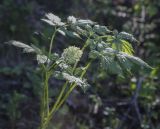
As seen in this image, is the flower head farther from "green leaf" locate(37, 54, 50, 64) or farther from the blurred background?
the blurred background

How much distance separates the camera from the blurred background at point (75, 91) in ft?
10.4

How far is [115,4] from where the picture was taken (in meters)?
4.97

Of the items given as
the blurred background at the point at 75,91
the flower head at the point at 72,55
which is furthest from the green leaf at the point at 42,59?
the blurred background at the point at 75,91

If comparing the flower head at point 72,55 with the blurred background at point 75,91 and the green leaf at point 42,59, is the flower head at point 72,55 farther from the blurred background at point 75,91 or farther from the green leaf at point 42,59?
the blurred background at point 75,91

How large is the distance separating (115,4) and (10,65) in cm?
183

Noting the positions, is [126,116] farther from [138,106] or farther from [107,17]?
[107,17]

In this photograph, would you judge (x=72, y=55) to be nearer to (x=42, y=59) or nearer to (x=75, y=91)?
(x=42, y=59)

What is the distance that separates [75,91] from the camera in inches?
140

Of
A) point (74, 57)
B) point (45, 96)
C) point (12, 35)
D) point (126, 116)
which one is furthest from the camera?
point (12, 35)

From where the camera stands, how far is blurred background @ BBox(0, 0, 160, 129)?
10.4 ft

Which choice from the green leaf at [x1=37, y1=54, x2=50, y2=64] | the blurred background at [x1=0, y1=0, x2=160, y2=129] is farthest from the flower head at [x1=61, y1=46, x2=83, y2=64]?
the blurred background at [x1=0, y1=0, x2=160, y2=129]

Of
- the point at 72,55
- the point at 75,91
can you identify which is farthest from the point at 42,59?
the point at 75,91

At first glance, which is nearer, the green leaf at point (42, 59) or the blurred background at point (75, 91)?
the green leaf at point (42, 59)

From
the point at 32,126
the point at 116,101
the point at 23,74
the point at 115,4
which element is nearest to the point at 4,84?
the point at 23,74
